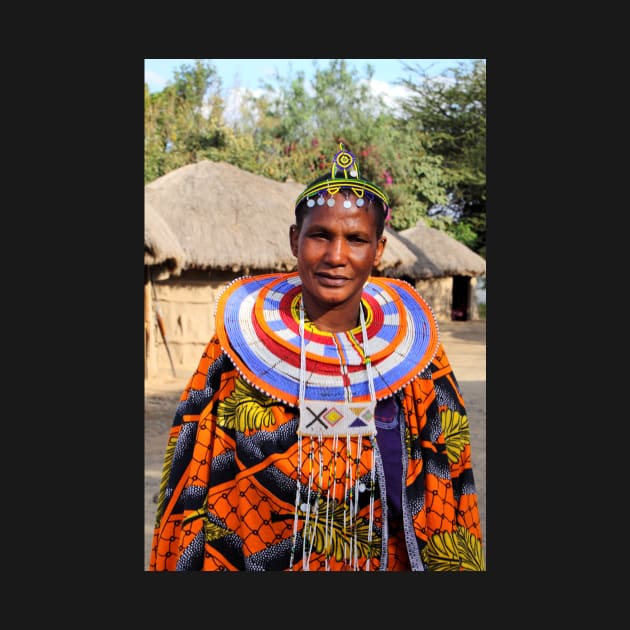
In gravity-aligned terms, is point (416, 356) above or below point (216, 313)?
below

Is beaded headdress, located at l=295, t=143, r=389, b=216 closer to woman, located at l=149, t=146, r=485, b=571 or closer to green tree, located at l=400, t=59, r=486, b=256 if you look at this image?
woman, located at l=149, t=146, r=485, b=571

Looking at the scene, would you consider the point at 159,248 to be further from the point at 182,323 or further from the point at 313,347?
the point at 313,347

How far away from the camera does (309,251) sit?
2266 millimetres

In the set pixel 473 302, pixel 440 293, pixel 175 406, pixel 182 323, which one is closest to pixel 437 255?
pixel 440 293

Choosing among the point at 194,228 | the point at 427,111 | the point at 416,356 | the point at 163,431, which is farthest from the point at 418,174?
the point at 416,356

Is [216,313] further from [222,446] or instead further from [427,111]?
[427,111]

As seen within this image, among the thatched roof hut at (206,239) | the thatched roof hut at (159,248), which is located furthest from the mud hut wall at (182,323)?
the thatched roof hut at (159,248)

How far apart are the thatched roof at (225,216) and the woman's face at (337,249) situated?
8.10m

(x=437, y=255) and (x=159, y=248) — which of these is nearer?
(x=159, y=248)

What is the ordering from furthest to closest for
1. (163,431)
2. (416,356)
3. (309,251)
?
1. (163,431)
2. (416,356)
3. (309,251)

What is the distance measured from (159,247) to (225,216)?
8.61ft

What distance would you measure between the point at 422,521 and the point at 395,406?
0.42 meters

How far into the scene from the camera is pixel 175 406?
8.16 m

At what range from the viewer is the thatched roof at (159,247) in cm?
814
